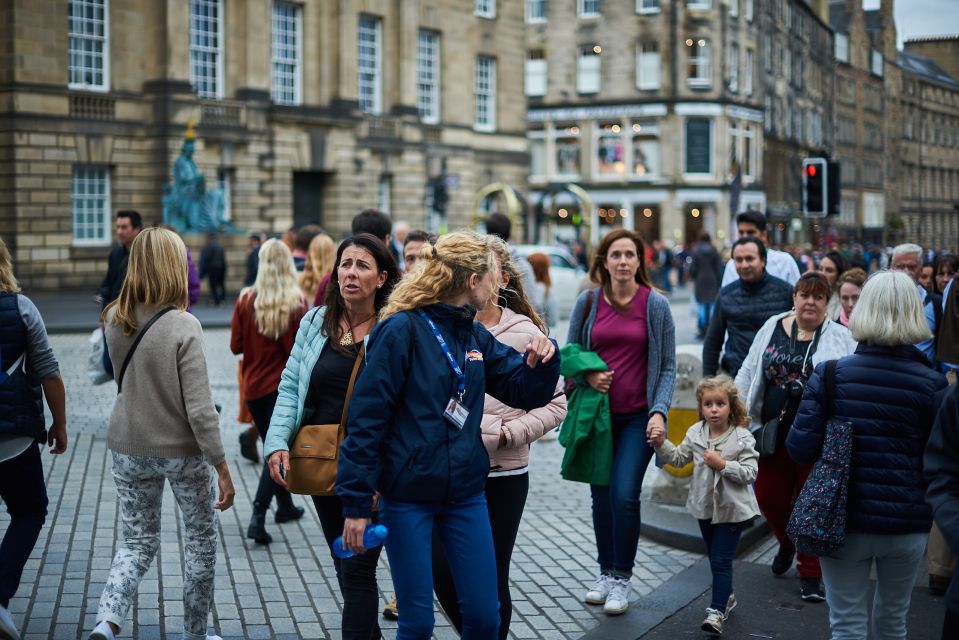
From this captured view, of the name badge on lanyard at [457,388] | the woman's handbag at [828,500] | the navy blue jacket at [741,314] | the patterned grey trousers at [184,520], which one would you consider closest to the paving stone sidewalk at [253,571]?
the patterned grey trousers at [184,520]

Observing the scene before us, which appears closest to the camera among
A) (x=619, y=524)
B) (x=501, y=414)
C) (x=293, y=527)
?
(x=501, y=414)

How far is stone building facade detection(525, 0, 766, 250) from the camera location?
60219 mm

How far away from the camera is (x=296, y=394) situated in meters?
5.16

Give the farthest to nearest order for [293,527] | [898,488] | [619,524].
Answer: [293,527]
[619,524]
[898,488]

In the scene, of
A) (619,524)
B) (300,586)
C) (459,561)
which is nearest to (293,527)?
(300,586)

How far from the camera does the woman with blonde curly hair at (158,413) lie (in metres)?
5.29

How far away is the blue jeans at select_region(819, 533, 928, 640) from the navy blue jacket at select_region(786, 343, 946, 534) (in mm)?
131

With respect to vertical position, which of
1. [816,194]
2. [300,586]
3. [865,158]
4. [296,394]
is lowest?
[300,586]

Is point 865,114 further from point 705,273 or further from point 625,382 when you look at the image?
point 625,382

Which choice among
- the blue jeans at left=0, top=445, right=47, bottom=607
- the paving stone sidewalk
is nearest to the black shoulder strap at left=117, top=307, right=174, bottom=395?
the blue jeans at left=0, top=445, right=47, bottom=607

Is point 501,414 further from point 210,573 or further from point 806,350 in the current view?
point 806,350

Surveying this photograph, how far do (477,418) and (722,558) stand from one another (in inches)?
94.3

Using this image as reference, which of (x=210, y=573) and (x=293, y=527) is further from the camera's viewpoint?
(x=293, y=527)

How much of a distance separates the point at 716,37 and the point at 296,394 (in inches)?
2319
